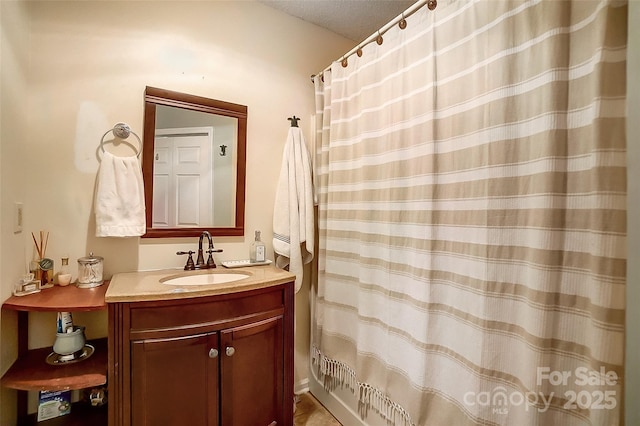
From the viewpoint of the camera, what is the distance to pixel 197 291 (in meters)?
1.17

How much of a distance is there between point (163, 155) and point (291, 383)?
54.0 inches

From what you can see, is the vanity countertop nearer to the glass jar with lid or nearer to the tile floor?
the glass jar with lid

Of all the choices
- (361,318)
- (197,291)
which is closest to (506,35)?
(361,318)

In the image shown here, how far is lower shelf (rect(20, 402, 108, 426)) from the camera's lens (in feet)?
3.97

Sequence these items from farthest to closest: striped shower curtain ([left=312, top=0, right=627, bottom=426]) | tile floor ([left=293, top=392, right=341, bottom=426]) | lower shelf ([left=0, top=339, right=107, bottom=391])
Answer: tile floor ([left=293, top=392, right=341, bottom=426]) < lower shelf ([left=0, top=339, right=107, bottom=391]) < striped shower curtain ([left=312, top=0, right=627, bottom=426])

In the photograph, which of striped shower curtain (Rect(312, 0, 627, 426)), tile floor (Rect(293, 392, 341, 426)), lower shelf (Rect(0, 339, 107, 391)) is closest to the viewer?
striped shower curtain (Rect(312, 0, 627, 426))

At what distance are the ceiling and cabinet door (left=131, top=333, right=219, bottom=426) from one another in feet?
6.40

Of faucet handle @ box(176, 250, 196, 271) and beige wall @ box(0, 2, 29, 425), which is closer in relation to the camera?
beige wall @ box(0, 2, 29, 425)

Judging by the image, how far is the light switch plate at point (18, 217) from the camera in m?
1.17

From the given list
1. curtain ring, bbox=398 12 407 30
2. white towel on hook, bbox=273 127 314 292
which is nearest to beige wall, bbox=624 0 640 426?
curtain ring, bbox=398 12 407 30

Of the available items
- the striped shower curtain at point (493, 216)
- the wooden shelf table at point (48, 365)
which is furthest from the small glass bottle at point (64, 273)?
the striped shower curtain at point (493, 216)

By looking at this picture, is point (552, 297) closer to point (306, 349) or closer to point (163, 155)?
point (306, 349)

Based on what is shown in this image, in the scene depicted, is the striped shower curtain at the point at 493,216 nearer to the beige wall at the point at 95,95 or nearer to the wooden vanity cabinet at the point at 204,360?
the wooden vanity cabinet at the point at 204,360

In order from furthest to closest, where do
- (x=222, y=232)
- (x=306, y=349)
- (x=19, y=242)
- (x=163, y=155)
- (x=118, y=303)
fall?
(x=306, y=349), (x=222, y=232), (x=163, y=155), (x=19, y=242), (x=118, y=303)
